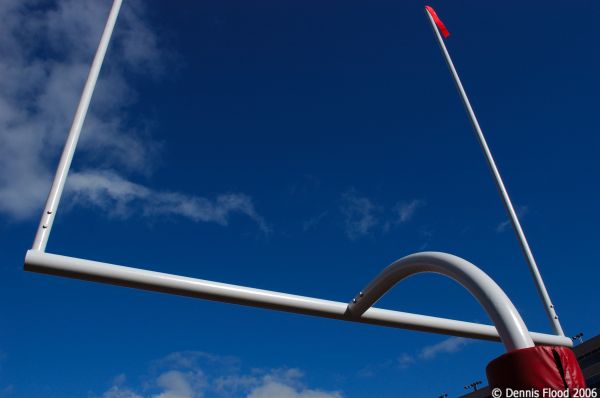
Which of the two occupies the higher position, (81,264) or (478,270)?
(81,264)

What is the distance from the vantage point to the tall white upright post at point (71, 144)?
1981 mm

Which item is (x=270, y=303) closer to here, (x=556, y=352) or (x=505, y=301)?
(x=505, y=301)

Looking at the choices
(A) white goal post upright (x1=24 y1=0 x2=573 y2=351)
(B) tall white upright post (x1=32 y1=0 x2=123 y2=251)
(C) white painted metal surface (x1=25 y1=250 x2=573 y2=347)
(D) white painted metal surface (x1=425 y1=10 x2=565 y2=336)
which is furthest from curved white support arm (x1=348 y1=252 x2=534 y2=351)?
(D) white painted metal surface (x1=425 y1=10 x2=565 y2=336)

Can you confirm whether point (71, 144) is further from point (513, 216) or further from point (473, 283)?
point (513, 216)

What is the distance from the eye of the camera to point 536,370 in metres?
1.07

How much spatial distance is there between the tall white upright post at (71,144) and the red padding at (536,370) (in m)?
1.67

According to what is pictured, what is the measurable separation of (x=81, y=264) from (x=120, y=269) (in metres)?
0.14

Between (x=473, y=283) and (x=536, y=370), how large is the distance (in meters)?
0.31

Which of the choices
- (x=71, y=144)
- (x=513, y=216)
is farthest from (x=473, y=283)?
(x=513, y=216)

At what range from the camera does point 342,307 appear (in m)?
2.21

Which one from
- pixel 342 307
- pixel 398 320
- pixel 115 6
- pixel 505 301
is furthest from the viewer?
pixel 115 6

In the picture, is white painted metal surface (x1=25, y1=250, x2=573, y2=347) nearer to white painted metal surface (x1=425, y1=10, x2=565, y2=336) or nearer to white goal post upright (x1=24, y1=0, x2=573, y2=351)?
white goal post upright (x1=24, y1=0, x2=573, y2=351)

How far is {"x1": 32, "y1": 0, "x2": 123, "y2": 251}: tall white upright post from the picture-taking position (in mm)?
1981

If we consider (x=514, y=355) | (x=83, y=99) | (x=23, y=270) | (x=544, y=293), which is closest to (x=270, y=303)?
(x=23, y=270)
